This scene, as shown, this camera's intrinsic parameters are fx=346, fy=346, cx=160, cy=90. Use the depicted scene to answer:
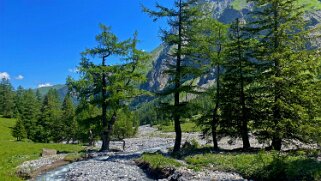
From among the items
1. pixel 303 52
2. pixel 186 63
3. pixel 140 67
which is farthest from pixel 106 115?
pixel 303 52

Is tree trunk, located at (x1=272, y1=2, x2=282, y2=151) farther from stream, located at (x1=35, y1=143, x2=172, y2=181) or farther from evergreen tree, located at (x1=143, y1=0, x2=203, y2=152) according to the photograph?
stream, located at (x1=35, y1=143, x2=172, y2=181)

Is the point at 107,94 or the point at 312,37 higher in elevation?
the point at 312,37

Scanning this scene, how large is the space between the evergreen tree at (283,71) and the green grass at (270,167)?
711cm

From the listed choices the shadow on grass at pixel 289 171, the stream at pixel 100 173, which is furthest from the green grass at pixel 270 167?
the stream at pixel 100 173

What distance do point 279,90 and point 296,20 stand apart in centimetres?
708

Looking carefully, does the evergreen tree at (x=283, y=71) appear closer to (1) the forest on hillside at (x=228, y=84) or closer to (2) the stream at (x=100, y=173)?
(1) the forest on hillside at (x=228, y=84)

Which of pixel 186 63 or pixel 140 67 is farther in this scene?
pixel 140 67

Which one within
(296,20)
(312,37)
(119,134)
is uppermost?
(296,20)

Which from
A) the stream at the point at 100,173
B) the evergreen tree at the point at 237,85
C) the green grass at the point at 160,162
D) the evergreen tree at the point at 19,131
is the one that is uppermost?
the evergreen tree at the point at 237,85

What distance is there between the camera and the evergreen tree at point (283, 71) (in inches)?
1222

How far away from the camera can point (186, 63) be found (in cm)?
3800

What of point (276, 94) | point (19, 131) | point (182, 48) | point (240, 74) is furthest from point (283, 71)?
point (19, 131)

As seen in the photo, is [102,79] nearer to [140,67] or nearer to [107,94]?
[107,94]

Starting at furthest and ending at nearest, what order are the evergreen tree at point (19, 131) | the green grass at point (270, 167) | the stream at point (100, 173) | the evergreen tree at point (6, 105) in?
the evergreen tree at point (6, 105), the evergreen tree at point (19, 131), the stream at point (100, 173), the green grass at point (270, 167)
